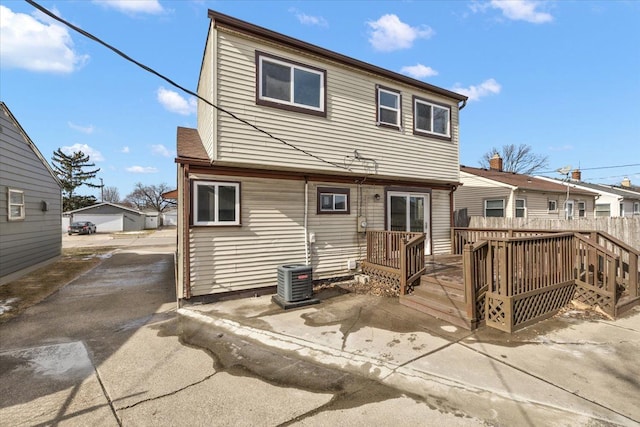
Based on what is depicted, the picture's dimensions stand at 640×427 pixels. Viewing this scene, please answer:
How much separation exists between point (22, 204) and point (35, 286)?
3.55 meters

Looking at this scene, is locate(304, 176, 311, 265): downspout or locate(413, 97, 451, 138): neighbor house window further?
locate(413, 97, 451, 138): neighbor house window

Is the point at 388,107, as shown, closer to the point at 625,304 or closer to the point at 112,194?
the point at 625,304

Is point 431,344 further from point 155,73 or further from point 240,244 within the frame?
point 155,73

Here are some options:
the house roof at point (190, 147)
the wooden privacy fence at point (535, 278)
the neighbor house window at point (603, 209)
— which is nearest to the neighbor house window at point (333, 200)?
the house roof at point (190, 147)

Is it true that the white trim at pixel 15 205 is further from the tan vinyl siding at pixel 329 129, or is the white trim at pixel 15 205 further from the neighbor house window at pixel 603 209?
the neighbor house window at pixel 603 209

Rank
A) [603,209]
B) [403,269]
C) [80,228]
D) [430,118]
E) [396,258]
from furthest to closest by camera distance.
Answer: [80,228] < [603,209] < [430,118] < [396,258] < [403,269]

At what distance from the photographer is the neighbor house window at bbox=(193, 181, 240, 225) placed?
247 inches

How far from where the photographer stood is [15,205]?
944 cm

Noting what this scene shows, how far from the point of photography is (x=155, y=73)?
3955mm

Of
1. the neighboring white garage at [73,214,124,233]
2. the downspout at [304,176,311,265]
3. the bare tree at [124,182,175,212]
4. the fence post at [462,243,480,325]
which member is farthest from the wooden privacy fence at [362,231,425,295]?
the bare tree at [124,182,175,212]

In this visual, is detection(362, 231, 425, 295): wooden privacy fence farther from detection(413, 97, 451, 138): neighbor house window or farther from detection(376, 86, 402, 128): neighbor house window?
detection(413, 97, 451, 138): neighbor house window

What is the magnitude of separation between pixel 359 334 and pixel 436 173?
633cm

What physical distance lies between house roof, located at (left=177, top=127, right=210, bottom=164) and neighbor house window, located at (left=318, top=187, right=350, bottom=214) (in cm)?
304

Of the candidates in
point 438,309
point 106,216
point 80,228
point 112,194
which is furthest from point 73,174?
point 438,309
